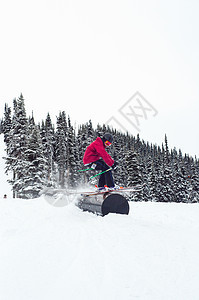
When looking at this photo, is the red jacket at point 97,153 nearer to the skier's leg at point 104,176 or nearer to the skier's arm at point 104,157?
the skier's arm at point 104,157

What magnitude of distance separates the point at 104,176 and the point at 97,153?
0.84 meters

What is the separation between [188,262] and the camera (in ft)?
10.1

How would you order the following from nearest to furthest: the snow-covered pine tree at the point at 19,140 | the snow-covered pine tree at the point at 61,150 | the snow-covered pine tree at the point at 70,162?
the snow-covered pine tree at the point at 19,140 → the snow-covered pine tree at the point at 61,150 → the snow-covered pine tree at the point at 70,162

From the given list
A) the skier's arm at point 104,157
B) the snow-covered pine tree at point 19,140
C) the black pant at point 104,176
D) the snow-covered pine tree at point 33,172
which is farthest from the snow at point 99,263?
the snow-covered pine tree at point 19,140

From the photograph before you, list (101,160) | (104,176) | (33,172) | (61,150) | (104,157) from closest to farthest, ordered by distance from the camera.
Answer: (104,157)
(104,176)
(101,160)
(33,172)
(61,150)

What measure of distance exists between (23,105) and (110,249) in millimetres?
29001

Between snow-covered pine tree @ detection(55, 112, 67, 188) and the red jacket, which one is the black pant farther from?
snow-covered pine tree @ detection(55, 112, 67, 188)

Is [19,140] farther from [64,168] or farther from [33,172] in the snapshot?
[64,168]

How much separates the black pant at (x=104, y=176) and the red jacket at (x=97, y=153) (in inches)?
6.8

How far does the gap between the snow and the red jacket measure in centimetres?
287

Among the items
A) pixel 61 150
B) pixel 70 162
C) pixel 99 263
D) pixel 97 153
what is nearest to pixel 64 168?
pixel 70 162

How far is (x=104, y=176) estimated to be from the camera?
24.8ft

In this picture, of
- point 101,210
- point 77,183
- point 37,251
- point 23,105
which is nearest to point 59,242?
point 37,251

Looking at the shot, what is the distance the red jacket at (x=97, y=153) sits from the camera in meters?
7.41
